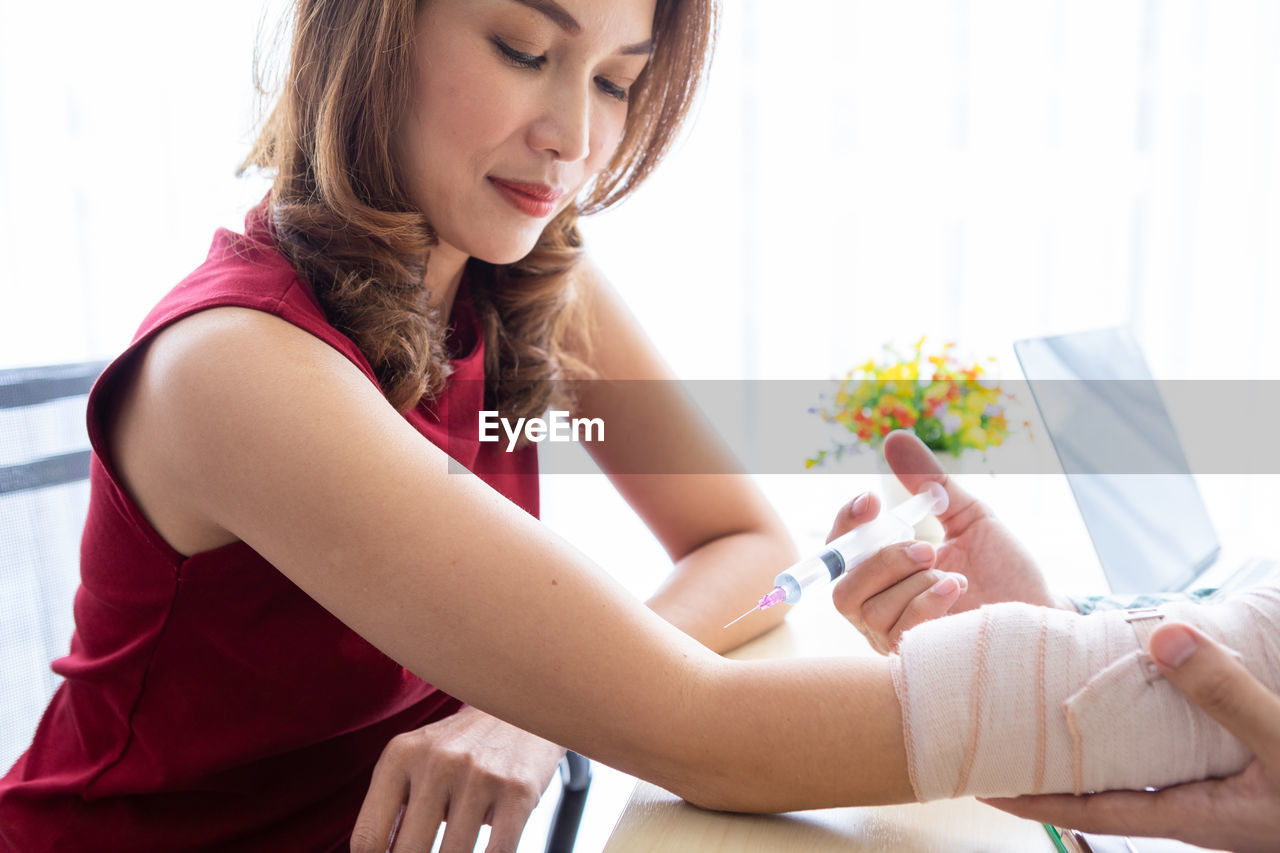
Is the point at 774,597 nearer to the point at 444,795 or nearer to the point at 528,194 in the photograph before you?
the point at 444,795

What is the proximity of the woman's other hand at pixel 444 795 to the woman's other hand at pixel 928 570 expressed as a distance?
1.00ft

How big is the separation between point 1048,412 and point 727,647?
0.46 metres

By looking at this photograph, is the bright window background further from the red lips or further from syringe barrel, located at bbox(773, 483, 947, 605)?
the red lips

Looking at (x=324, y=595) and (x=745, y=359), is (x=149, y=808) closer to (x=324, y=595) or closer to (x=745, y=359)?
(x=324, y=595)

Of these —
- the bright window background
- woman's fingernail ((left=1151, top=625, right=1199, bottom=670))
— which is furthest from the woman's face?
the bright window background

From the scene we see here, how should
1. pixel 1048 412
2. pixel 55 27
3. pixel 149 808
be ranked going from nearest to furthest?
pixel 149 808 < pixel 1048 412 < pixel 55 27

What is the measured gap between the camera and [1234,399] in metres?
2.03

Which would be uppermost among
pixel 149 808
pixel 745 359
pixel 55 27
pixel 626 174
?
pixel 55 27

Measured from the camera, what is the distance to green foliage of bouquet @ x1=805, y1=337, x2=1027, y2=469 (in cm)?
115

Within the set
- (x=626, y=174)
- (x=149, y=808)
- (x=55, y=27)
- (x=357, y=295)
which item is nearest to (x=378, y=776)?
(x=149, y=808)

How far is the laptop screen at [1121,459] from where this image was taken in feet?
3.38

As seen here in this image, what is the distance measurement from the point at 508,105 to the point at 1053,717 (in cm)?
63

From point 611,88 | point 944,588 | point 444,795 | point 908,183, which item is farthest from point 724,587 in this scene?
point 908,183

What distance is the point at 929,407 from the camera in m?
1.17
